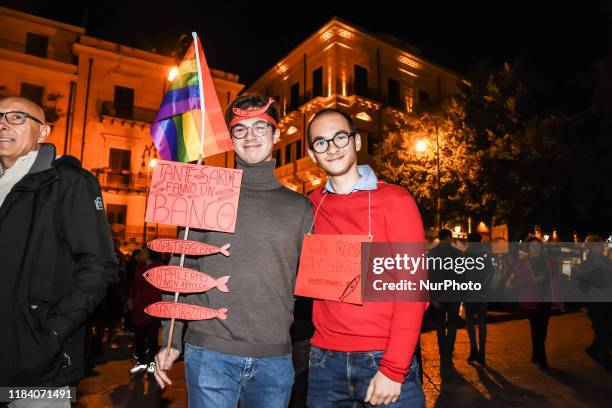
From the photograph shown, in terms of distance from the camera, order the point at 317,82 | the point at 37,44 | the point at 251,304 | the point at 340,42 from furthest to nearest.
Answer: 1. the point at 317,82
2. the point at 340,42
3. the point at 37,44
4. the point at 251,304

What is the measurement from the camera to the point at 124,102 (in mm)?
25797

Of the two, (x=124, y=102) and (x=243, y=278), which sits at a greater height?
A: (x=124, y=102)

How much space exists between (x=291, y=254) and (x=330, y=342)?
51 cm

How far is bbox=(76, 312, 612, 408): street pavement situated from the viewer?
567cm

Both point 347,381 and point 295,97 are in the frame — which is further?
point 295,97

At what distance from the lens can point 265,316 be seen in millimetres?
2309

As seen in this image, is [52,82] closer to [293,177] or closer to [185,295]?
[293,177]

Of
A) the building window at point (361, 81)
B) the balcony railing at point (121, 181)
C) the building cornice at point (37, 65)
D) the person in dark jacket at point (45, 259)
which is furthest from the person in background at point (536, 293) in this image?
the building cornice at point (37, 65)

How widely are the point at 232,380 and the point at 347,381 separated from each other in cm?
59

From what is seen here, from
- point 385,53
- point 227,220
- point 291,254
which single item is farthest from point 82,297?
point 385,53

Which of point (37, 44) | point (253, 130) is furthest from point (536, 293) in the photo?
Answer: point (37, 44)

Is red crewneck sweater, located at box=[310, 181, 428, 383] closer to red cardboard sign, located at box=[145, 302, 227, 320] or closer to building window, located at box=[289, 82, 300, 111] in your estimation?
red cardboard sign, located at box=[145, 302, 227, 320]

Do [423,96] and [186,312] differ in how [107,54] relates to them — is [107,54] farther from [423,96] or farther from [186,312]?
[186,312]

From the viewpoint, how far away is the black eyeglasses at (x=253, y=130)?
2.63 metres
